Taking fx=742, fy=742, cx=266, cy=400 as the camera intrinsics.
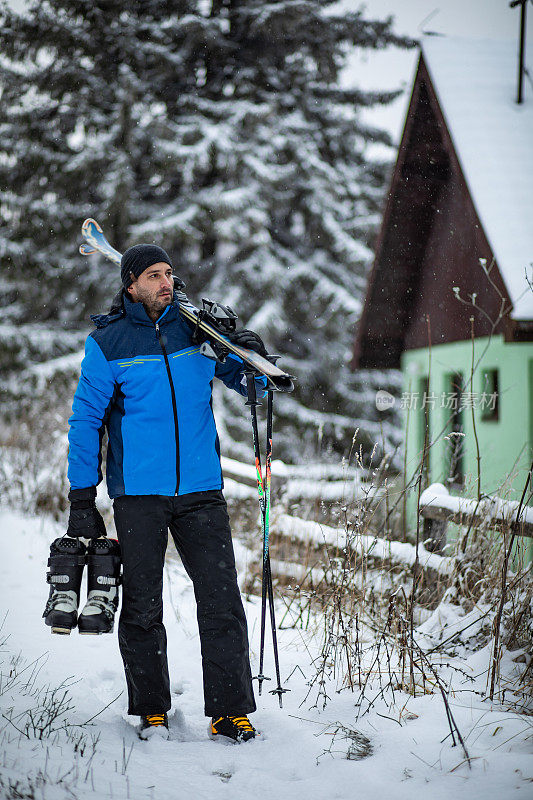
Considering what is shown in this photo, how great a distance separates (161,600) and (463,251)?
285 inches

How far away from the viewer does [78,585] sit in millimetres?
2867

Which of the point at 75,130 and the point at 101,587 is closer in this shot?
the point at 101,587

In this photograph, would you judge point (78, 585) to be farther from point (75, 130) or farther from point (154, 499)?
point (75, 130)

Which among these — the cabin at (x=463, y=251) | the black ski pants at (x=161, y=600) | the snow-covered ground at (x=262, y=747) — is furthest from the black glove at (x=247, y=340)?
the cabin at (x=463, y=251)

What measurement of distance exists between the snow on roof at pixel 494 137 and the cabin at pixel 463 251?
0.02 meters

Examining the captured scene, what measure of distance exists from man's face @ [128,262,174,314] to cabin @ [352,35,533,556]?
14.7 ft

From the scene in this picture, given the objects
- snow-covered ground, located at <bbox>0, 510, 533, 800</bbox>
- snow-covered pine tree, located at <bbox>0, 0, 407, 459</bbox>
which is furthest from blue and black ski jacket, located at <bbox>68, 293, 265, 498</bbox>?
snow-covered pine tree, located at <bbox>0, 0, 407, 459</bbox>

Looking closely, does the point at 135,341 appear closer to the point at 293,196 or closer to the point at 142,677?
the point at 142,677

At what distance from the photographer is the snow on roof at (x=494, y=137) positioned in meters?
7.55

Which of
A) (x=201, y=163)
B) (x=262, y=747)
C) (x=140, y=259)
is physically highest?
(x=201, y=163)

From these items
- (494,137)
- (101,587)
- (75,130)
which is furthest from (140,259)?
(75,130)

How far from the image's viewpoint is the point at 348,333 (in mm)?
16234

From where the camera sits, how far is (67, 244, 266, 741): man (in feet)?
A: 9.30

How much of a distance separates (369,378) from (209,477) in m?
14.9
